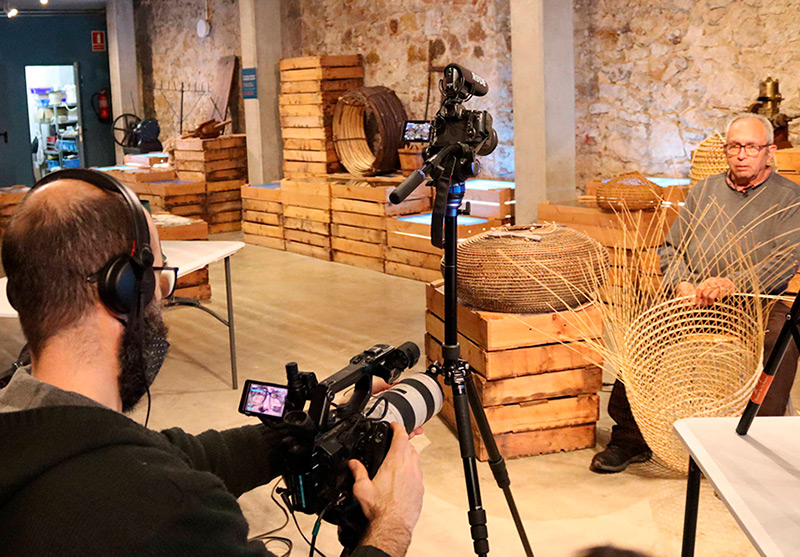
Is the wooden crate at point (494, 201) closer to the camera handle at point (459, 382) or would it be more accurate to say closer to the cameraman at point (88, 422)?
the camera handle at point (459, 382)

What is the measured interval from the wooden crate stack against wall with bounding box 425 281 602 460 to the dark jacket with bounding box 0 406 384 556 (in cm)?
231

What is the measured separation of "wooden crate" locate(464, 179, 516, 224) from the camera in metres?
6.77

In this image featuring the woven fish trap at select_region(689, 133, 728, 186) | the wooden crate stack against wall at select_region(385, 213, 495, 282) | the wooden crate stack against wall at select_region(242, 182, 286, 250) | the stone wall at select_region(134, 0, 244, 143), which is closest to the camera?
the woven fish trap at select_region(689, 133, 728, 186)

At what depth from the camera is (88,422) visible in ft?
3.43

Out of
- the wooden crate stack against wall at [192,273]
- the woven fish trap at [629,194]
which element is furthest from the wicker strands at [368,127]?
the woven fish trap at [629,194]

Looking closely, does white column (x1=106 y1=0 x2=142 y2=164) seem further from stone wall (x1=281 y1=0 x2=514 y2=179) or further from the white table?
the white table

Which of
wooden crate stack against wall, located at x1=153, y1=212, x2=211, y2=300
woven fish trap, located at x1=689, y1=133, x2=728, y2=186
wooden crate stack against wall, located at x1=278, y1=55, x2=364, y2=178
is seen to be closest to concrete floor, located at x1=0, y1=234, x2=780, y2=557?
wooden crate stack against wall, located at x1=153, y1=212, x2=211, y2=300

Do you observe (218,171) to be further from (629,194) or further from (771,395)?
(771,395)

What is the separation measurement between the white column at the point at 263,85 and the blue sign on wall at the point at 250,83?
1.8 inches

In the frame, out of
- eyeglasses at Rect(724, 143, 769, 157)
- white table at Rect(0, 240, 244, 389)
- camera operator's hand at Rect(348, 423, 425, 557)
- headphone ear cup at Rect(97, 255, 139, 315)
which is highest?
eyeglasses at Rect(724, 143, 769, 157)

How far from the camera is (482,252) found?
134 inches

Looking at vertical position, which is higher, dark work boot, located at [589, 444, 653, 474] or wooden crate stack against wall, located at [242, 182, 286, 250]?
wooden crate stack against wall, located at [242, 182, 286, 250]

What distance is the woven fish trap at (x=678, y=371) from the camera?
9.25 feet

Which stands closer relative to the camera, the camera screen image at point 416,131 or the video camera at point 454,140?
the video camera at point 454,140
